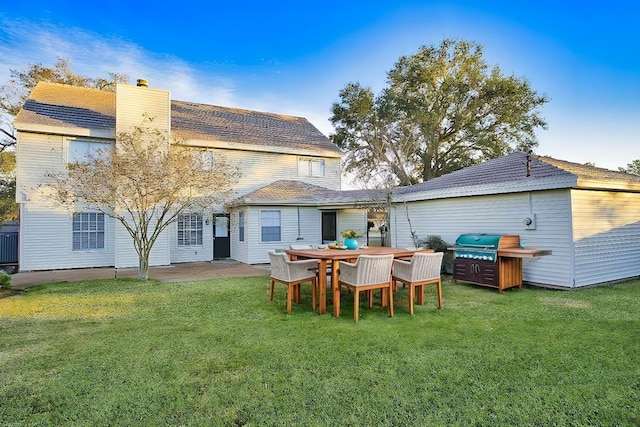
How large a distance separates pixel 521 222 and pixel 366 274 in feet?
17.5

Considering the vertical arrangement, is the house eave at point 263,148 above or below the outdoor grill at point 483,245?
above

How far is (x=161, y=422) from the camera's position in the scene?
8.48ft

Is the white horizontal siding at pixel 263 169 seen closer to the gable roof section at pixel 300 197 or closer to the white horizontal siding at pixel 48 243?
the gable roof section at pixel 300 197

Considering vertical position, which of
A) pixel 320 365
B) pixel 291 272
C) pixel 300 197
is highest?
pixel 300 197

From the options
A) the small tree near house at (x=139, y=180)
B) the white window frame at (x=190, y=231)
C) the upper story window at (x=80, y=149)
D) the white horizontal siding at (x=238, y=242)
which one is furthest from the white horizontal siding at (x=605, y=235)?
the upper story window at (x=80, y=149)

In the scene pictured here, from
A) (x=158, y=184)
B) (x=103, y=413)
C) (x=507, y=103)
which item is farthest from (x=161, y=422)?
(x=507, y=103)

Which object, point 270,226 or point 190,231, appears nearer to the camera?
point 270,226

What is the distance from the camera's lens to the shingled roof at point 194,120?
39.7 feet

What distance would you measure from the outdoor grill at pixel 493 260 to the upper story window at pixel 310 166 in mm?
9652

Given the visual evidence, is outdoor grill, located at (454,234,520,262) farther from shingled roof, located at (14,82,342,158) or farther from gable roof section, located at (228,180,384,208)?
shingled roof, located at (14,82,342,158)

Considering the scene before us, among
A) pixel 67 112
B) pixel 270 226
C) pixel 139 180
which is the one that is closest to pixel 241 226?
pixel 270 226

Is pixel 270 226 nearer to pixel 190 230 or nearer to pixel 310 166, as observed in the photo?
pixel 190 230

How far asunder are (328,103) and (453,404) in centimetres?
2469

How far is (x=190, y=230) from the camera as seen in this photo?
555 inches
